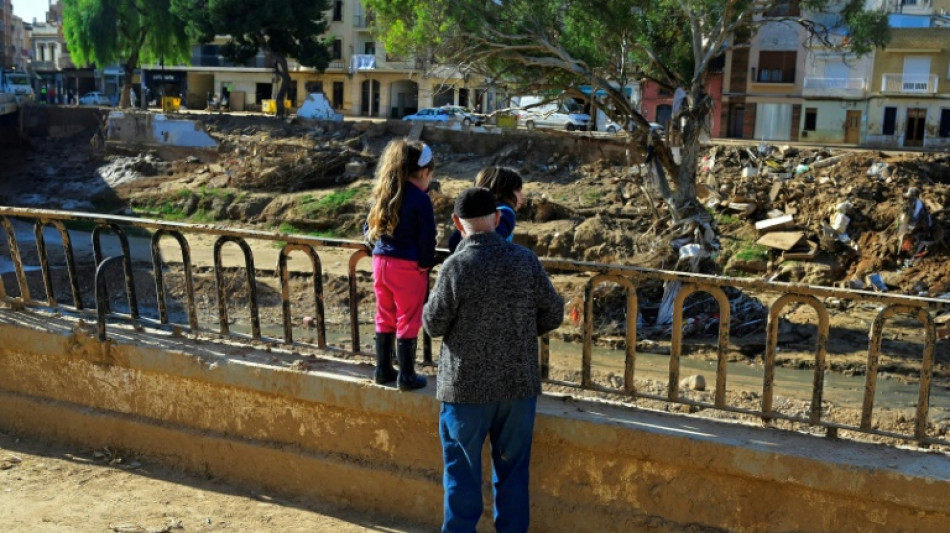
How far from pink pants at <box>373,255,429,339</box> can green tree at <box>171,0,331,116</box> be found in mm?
42433

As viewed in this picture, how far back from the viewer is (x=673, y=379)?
14.0ft

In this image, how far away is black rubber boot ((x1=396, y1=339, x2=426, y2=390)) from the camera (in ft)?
13.8

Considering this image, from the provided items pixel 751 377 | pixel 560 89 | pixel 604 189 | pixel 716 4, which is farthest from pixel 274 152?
pixel 751 377

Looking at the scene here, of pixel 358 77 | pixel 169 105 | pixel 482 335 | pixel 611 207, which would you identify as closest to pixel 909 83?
pixel 611 207

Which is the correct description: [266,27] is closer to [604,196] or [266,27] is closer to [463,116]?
[463,116]

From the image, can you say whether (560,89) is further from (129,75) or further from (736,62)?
(129,75)

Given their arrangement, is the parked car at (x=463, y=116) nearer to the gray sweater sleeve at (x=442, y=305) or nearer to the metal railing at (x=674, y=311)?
the metal railing at (x=674, y=311)

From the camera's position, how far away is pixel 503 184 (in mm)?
4121

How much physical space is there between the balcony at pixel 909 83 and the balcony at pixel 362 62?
94.9 feet

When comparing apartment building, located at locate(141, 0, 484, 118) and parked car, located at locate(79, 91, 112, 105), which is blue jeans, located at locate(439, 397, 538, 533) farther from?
parked car, located at locate(79, 91, 112, 105)

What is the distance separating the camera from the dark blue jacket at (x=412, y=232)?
3979 mm

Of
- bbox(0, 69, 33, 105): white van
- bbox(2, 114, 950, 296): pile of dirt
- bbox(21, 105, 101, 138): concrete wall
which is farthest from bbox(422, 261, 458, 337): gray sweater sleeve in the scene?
bbox(0, 69, 33, 105): white van

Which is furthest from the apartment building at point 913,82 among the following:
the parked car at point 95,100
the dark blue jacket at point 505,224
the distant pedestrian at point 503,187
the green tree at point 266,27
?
the parked car at point 95,100

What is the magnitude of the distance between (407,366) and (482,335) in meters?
0.80
